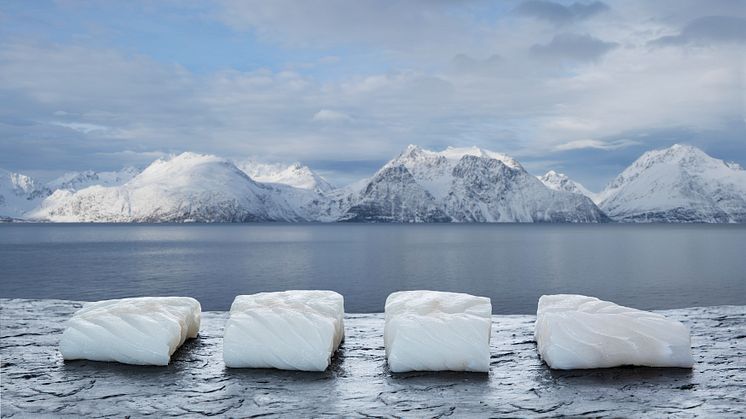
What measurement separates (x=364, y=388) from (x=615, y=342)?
5.20 m

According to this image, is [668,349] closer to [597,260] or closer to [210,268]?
[210,268]

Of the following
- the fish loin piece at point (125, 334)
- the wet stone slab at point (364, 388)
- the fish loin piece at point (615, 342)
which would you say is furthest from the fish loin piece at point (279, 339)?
the fish loin piece at point (615, 342)

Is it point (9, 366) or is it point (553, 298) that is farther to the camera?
point (553, 298)

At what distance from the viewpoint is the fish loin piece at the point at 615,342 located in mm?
12391

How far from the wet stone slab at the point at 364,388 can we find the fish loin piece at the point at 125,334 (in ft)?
0.82

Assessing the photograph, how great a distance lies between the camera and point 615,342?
40.7 ft

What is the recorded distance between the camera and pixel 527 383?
11.6 m

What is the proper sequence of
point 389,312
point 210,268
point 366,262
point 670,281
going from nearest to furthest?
point 389,312, point 670,281, point 210,268, point 366,262

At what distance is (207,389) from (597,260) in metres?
104

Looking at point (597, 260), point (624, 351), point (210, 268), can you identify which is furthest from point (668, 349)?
point (597, 260)

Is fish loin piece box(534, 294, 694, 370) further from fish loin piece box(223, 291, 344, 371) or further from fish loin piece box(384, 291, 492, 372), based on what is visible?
fish loin piece box(223, 291, 344, 371)

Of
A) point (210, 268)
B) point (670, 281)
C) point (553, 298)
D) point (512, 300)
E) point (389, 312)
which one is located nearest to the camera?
point (389, 312)

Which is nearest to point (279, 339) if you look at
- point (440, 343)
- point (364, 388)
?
point (364, 388)

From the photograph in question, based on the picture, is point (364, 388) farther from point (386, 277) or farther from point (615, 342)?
point (386, 277)
